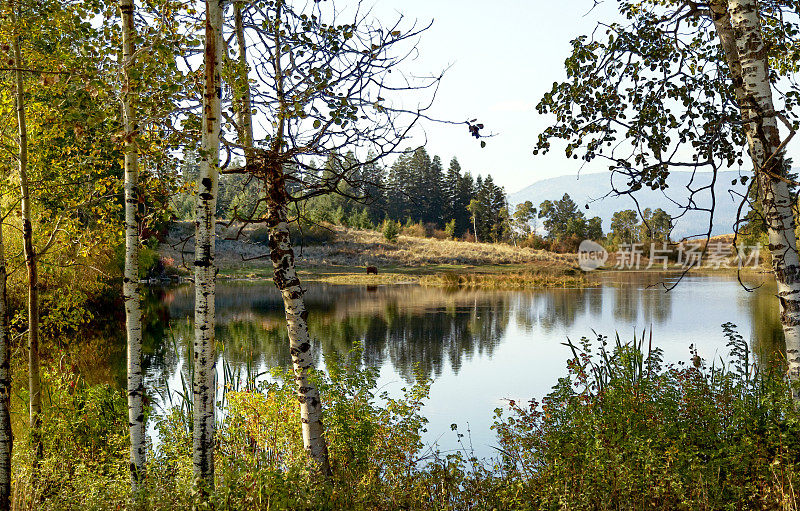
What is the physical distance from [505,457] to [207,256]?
3872 millimetres

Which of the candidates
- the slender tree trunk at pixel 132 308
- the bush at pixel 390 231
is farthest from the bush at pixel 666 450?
the bush at pixel 390 231

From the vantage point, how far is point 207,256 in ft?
13.1

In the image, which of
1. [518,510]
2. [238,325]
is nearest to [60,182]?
[518,510]

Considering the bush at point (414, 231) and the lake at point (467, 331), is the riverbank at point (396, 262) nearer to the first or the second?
the bush at point (414, 231)

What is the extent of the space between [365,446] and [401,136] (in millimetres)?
3156

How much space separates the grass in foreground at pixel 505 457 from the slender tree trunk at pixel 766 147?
81 cm

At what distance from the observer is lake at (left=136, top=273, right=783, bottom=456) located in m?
12.7

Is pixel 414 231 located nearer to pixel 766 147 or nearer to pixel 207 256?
pixel 766 147

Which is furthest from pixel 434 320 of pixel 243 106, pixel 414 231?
pixel 414 231

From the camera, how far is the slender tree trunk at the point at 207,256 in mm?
3943

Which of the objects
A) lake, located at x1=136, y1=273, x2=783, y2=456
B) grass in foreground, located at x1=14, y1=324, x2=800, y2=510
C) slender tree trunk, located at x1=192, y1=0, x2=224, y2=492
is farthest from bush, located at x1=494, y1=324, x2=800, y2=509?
slender tree trunk, located at x1=192, y1=0, x2=224, y2=492

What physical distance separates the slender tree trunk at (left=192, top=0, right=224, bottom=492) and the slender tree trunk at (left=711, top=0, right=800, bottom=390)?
163 inches

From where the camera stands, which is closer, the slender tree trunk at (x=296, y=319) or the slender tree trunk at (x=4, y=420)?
the slender tree trunk at (x=4, y=420)

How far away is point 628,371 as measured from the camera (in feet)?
20.5
